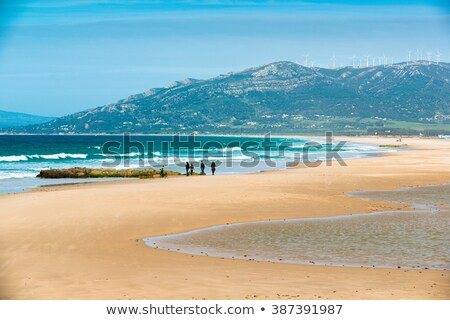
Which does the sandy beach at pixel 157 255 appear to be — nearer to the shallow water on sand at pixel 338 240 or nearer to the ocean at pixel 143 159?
the shallow water on sand at pixel 338 240

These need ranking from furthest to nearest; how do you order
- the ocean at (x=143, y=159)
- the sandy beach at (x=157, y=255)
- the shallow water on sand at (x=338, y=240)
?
the ocean at (x=143, y=159)
the shallow water on sand at (x=338, y=240)
the sandy beach at (x=157, y=255)

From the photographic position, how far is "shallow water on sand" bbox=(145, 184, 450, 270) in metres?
15.0

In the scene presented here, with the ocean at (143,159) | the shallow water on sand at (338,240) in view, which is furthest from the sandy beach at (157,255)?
the ocean at (143,159)

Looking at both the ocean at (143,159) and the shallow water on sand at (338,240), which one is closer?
the shallow water on sand at (338,240)

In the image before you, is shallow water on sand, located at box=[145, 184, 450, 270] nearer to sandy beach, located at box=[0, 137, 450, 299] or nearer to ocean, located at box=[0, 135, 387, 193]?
sandy beach, located at box=[0, 137, 450, 299]

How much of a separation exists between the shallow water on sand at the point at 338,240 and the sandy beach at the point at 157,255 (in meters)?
0.85

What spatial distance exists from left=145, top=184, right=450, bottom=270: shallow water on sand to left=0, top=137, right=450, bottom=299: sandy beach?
847 millimetres

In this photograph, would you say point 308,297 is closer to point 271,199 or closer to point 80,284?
point 80,284

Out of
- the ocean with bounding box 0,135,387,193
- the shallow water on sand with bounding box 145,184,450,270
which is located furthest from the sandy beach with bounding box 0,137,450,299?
the ocean with bounding box 0,135,387,193

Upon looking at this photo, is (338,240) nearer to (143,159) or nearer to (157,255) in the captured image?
(157,255)

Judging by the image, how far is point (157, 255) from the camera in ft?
50.8

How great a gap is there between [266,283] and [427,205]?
1623 cm

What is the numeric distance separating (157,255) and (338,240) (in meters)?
5.30

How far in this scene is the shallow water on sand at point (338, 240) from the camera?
49.2 ft
